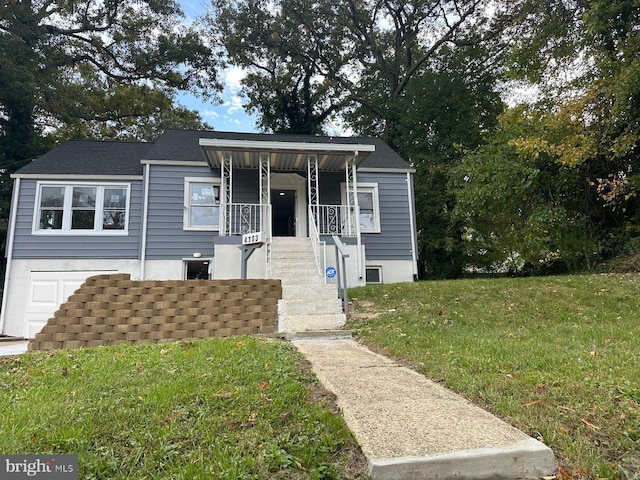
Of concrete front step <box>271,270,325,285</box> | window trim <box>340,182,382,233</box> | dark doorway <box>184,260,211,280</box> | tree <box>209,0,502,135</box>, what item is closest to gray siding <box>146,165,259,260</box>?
dark doorway <box>184,260,211,280</box>

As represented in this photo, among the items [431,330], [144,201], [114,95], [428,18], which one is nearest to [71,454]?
[431,330]

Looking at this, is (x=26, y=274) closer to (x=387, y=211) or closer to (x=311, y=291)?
(x=311, y=291)

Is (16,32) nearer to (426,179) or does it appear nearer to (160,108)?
(160,108)

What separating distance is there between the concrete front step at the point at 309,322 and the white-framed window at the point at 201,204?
17.9ft

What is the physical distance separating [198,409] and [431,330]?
157 inches

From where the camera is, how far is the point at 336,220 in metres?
11.4

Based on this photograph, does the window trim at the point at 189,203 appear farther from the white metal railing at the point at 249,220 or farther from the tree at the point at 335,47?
the tree at the point at 335,47

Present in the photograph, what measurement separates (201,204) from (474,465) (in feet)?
34.8

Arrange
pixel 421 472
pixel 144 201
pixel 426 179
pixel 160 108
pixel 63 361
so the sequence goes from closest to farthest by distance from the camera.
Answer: pixel 421 472 → pixel 63 361 → pixel 144 201 → pixel 426 179 → pixel 160 108

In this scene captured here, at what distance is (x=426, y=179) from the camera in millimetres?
17844

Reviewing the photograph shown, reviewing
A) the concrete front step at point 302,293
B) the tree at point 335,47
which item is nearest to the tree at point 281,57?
the tree at point 335,47

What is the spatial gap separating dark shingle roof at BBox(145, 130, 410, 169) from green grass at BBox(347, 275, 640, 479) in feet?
16.7

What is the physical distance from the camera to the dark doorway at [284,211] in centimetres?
1263

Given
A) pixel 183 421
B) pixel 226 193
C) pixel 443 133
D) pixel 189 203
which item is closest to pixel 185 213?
pixel 189 203
